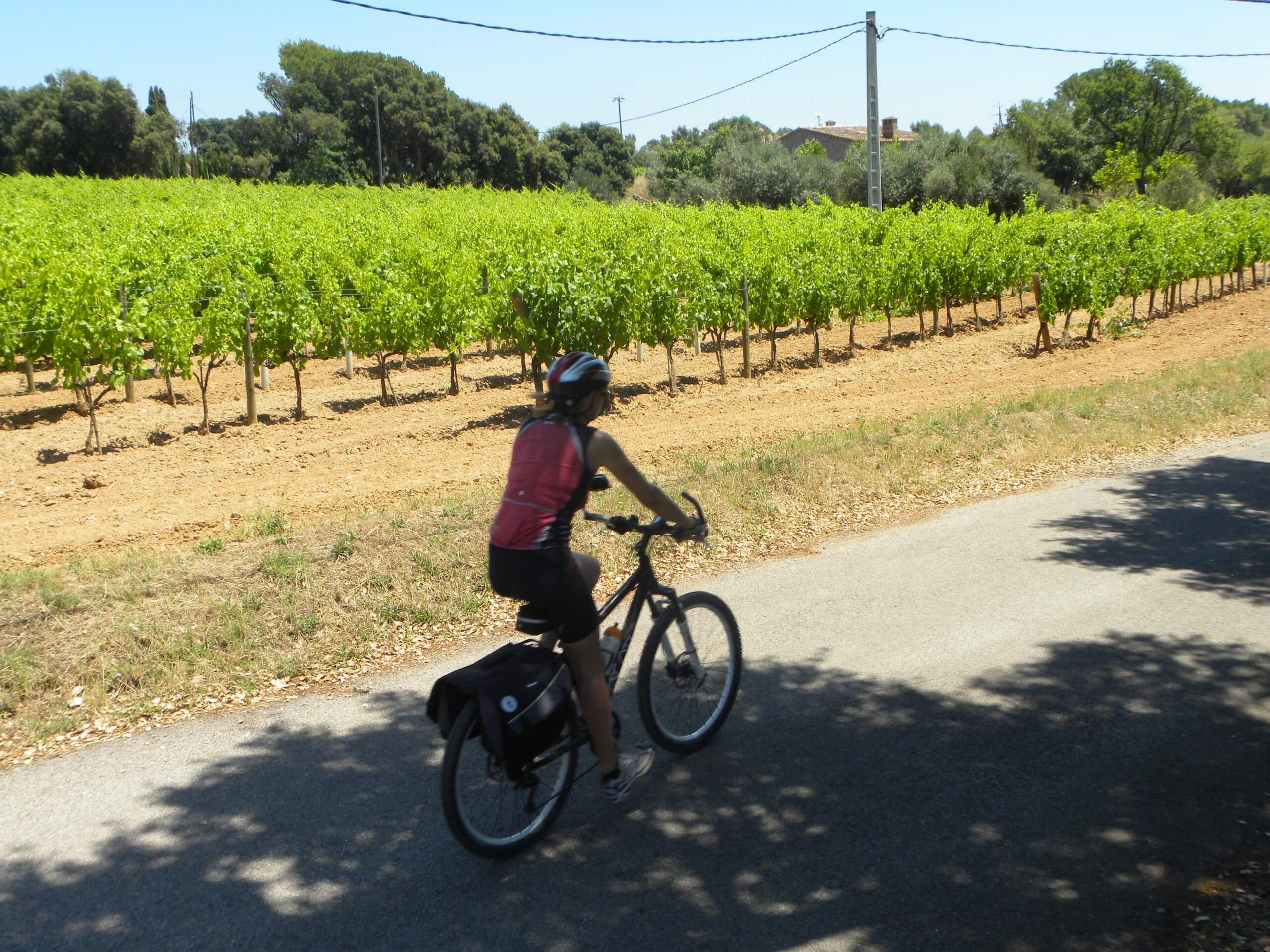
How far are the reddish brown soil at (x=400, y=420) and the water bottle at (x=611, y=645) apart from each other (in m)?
6.17

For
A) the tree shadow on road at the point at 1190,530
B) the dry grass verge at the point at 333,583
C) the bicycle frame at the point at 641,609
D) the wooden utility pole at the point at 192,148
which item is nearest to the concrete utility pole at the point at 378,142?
the wooden utility pole at the point at 192,148

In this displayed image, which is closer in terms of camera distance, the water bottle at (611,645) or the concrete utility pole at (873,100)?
the water bottle at (611,645)

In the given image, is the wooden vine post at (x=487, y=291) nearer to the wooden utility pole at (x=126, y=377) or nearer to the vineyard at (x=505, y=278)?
the vineyard at (x=505, y=278)

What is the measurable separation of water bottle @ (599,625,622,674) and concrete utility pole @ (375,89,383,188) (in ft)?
187

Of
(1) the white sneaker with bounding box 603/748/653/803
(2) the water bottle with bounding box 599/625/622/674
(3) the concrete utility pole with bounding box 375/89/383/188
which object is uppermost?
(3) the concrete utility pole with bounding box 375/89/383/188

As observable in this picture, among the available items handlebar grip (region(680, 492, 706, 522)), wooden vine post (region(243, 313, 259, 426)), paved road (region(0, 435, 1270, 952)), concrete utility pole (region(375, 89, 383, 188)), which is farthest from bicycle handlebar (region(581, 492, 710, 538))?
concrete utility pole (region(375, 89, 383, 188))

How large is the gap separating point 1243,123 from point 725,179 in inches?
4647

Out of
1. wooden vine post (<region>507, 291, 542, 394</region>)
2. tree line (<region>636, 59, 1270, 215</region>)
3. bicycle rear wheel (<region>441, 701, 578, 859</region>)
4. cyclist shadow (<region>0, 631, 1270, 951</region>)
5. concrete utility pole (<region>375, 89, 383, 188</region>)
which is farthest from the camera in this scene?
concrete utility pole (<region>375, 89, 383, 188</region>)

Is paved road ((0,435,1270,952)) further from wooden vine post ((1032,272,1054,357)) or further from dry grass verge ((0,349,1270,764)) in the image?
wooden vine post ((1032,272,1054,357))

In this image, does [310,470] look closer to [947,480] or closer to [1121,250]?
[947,480]

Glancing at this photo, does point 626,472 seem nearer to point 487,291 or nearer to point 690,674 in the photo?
point 690,674

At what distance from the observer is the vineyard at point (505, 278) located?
1623 cm

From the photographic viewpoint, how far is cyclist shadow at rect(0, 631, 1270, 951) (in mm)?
3654

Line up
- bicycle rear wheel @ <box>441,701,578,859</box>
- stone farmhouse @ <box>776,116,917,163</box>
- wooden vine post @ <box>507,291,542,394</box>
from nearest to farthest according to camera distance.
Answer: bicycle rear wheel @ <box>441,701,578,859</box> → wooden vine post @ <box>507,291,542,394</box> → stone farmhouse @ <box>776,116,917,163</box>
